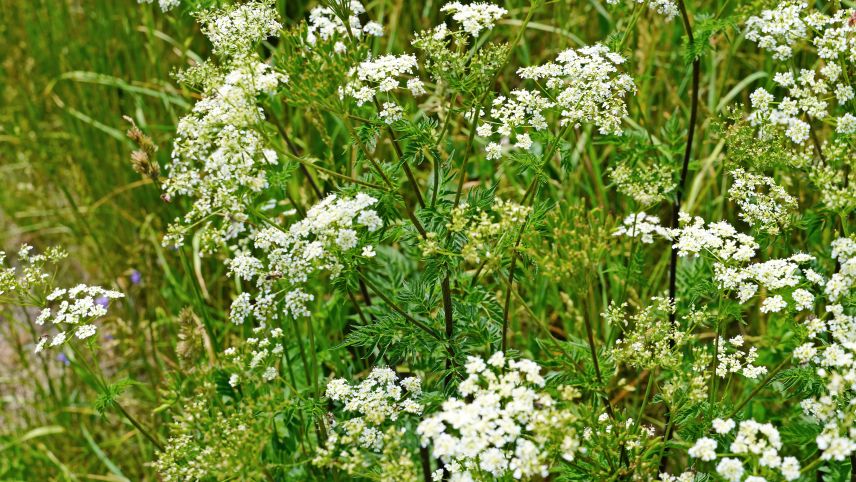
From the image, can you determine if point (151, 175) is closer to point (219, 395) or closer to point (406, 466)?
point (219, 395)

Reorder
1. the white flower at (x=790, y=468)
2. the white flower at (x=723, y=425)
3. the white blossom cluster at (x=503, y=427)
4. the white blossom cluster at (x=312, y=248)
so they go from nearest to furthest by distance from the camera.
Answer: the white flower at (x=790, y=468) < the white blossom cluster at (x=503, y=427) < the white flower at (x=723, y=425) < the white blossom cluster at (x=312, y=248)

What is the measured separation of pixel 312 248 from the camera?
2855mm

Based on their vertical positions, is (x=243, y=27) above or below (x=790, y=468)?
above

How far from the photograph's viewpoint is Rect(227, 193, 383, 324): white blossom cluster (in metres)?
2.81

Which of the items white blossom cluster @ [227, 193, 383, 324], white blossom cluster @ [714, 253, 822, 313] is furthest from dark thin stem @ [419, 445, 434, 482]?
white blossom cluster @ [714, 253, 822, 313]

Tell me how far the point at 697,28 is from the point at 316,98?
1.95m

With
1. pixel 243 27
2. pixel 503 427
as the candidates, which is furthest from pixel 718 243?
pixel 243 27

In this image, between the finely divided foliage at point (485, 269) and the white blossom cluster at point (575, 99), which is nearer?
the finely divided foliage at point (485, 269)

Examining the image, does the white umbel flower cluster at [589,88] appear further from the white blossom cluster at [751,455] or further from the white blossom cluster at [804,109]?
the white blossom cluster at [751,455]

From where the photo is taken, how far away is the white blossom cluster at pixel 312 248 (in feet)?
9.22

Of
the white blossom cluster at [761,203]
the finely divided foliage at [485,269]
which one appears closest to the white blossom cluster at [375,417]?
the finely divided foliage at [485,269]

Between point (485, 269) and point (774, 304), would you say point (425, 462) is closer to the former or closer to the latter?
point (485, 269)

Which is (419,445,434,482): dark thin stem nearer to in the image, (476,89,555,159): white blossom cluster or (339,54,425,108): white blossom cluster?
(476,89,555,159): white blossom cluster

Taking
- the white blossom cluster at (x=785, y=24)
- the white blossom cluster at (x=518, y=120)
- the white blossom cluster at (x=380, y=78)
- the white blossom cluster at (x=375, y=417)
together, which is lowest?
the white blossom cluster at (x=375, y=417)
